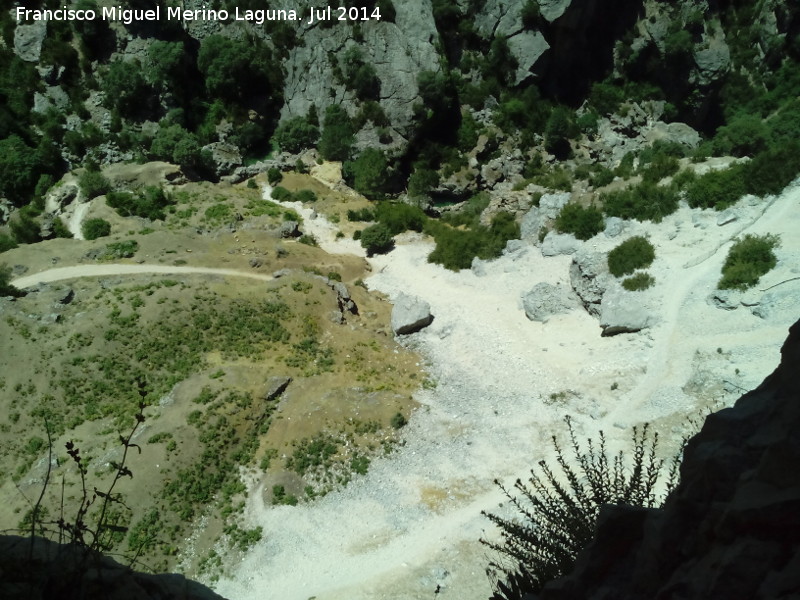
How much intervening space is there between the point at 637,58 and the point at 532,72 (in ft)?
40.3

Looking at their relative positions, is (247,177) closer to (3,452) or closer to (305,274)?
(305,274)

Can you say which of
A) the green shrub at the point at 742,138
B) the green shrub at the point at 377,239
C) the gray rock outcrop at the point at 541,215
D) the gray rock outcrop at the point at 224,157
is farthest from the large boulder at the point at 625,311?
the gray rock outcrop at the point at 224,157

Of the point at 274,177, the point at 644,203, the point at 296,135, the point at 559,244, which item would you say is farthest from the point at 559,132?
the point at 274,177

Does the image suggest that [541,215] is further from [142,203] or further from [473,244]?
[142,203]

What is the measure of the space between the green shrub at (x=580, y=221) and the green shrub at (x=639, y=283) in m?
6.79

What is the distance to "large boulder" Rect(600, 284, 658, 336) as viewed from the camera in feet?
114

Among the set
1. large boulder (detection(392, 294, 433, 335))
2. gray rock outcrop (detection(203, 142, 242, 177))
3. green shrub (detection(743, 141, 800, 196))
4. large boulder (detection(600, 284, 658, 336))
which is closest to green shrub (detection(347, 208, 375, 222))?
gray rock outcrop (detection(203, 142, 242, 177))

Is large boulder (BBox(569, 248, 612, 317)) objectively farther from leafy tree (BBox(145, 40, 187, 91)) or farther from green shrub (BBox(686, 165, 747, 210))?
leafy tree (BBox(145, 40, 187, 91))

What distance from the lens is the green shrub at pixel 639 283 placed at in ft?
120

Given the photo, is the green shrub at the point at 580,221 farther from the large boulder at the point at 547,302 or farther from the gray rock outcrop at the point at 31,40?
the gray rock outcrop at the point at 31,40

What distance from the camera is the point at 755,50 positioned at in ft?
227

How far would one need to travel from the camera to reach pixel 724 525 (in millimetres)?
7055

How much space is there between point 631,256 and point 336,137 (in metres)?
35.8

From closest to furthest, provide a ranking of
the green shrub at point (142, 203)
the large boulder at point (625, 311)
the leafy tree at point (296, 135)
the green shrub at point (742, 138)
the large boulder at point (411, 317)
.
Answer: the large boulder at point (625, 311) → the large boulder at point (411, 317) → the green shrub at point (142, 203) → the green shrub at point (742, 138) → the leafy tree at point (296, 135)
